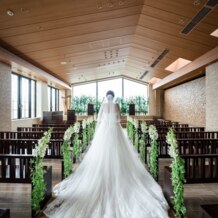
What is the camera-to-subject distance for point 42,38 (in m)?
6.84

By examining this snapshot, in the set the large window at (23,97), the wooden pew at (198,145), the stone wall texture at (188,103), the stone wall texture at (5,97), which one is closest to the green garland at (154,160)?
the wooden pew at (198,145)

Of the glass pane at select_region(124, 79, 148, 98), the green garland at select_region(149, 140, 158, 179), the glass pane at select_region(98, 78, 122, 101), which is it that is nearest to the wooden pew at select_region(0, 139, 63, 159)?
the green garland at select_region(149, 140, 158, 179)

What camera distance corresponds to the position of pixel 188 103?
1216cm

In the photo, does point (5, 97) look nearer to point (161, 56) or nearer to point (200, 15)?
point (161, 56)

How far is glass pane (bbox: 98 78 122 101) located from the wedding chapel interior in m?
7.04

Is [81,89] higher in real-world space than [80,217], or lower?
higher

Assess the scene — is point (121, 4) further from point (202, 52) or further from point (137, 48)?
point (137, 48)

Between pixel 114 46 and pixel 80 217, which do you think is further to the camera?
pixel 114 46

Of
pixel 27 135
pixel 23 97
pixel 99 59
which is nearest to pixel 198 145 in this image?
pixel 27 135

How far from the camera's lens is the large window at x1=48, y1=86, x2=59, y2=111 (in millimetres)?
16016

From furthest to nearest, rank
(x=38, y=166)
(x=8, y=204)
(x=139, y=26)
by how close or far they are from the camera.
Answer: (x=139, y=26), (x=8, y=204), (x=38, y=166)

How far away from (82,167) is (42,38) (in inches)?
148

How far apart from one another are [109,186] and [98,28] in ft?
15.2

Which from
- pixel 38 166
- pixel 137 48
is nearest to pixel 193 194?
pixel 38 166
